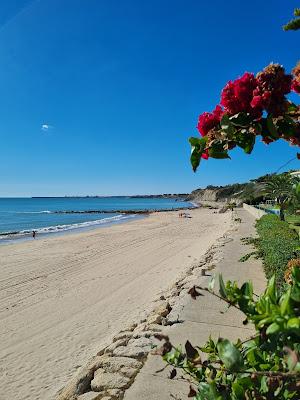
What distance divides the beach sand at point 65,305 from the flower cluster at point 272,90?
16.9 feet

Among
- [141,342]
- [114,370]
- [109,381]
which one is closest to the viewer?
[109,381]

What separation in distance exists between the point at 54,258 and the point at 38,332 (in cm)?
1186

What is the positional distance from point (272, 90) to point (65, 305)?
9.57 m

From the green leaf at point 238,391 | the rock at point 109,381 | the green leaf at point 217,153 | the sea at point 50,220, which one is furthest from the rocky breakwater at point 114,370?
the sea at point 50,220

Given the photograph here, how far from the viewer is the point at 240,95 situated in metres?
1.59

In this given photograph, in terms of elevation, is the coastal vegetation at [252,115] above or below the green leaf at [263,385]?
above

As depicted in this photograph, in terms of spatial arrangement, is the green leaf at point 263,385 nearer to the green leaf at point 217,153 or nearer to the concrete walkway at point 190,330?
the concrete walkway at point 190,330

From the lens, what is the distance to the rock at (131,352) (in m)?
5.26

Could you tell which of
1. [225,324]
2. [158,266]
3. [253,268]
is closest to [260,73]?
[225,324]

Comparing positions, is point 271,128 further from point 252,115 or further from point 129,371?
point 129,371

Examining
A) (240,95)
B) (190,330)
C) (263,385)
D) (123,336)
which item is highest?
(240,95)

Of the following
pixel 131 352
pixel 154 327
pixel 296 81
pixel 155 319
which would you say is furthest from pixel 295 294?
pixel 155 319

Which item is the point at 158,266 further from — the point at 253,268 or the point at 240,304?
the point at 240,304

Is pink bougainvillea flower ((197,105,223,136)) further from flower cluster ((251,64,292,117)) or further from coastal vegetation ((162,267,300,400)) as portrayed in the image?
coastal vegetation ((162,267,300,400))
